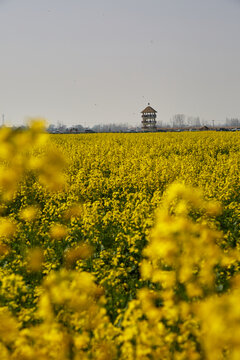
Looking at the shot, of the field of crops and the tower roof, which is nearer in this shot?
the field of crops

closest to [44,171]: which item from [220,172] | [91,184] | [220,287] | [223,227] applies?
[220,287]

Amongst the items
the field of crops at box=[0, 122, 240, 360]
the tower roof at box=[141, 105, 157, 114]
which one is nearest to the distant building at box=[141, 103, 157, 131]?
the tower roof at box=[141, 105, 157, 114]

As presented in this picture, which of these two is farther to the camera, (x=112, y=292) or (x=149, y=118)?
(x=149, y=118)

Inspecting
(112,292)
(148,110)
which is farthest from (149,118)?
(112,292)

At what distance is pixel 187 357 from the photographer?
2279 mm

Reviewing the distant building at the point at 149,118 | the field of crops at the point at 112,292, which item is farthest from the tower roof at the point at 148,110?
the field of crops at the point at 112,292

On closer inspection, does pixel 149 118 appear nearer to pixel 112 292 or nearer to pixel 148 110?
pixel 148 110

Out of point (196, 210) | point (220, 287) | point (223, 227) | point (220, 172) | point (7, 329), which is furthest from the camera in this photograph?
point (220, 172)

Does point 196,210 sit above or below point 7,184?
below

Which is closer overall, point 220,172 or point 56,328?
point 56,328

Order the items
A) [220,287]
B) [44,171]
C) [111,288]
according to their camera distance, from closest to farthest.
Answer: [44,171] < [220,287] < [111,288]

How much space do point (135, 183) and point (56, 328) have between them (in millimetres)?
7266

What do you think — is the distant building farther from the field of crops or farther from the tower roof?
the field of crops

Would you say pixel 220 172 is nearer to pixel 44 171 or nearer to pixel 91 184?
pixel 91 184
